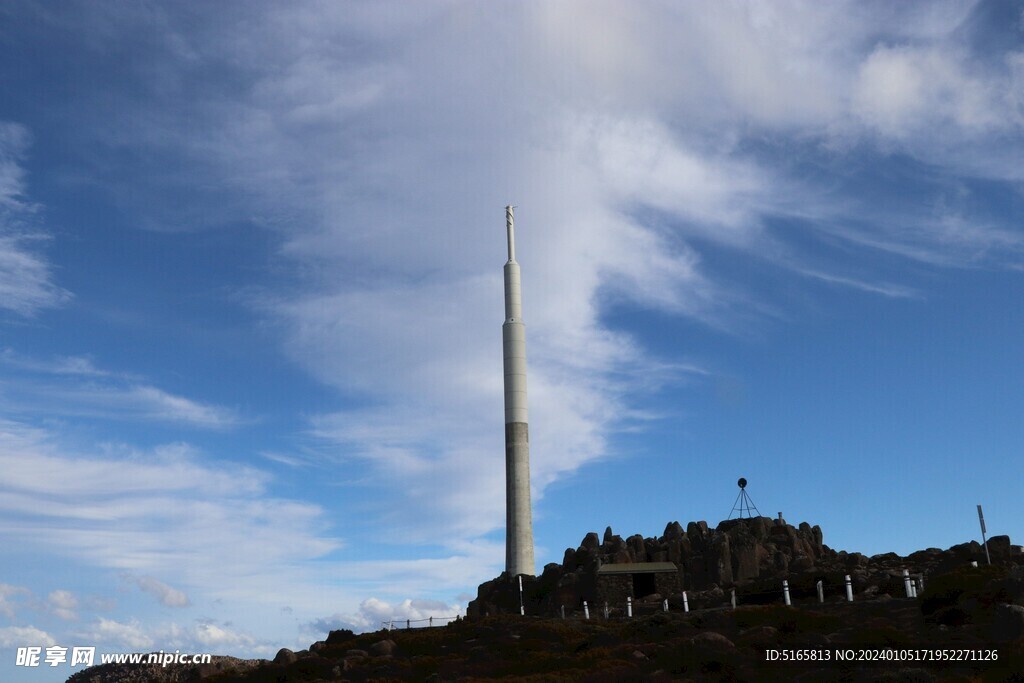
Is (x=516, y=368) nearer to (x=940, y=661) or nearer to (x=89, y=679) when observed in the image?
(x=89, y=679)

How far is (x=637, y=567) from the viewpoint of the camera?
58.1 m

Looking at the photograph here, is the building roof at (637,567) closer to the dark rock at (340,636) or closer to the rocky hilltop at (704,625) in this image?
the rocky hilltop at (704,625)

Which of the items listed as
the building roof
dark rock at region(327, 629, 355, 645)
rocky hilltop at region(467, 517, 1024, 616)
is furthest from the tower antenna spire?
dark rock at region(327, 629, 355, 645)

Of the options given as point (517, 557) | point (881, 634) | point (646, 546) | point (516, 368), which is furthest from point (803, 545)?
point (881, 634)

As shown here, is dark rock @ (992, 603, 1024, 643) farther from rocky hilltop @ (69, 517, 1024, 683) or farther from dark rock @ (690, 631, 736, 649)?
dark rock @ (690, 631, 736, 649)

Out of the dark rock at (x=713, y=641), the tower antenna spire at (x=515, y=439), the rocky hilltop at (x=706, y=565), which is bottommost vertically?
the dark rock at (x=713, y=641)

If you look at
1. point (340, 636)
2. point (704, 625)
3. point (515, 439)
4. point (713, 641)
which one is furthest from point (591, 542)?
point (713, 641)

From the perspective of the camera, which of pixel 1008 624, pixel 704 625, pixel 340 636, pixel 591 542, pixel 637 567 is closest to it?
pixel 1008 624

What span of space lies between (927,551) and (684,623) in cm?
2793

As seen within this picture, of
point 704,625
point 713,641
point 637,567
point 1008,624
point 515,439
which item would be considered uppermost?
point 515,439

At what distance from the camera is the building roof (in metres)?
57.3

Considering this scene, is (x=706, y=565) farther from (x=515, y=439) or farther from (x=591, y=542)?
(x=515, y=439)

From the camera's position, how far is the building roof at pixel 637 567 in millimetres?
57312

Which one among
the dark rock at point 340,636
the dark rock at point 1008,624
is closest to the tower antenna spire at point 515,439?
the dark rock at point 340,636
